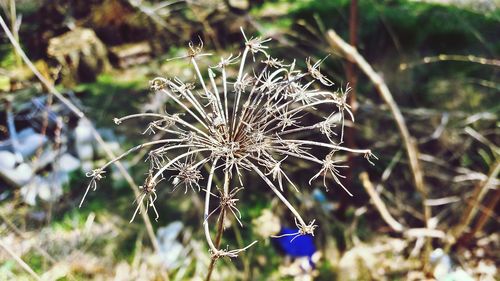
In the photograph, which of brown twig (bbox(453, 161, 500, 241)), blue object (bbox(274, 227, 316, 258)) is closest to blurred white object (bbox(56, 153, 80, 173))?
blue object (bbox(274, 227, 316, 258))

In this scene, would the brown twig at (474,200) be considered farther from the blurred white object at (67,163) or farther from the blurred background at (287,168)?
the blurred white object at (67,163)

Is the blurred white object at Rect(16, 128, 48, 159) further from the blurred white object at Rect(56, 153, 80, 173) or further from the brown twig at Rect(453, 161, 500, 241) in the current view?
the brown twig at Rect(453, 161, 500, 241)

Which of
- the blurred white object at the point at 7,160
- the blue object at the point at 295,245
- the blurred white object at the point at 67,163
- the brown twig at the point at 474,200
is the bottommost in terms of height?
the blue object at the point at 295,245

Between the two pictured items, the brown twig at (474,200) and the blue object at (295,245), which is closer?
the brown twig at (474,200)

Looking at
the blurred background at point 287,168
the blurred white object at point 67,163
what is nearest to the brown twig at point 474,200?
the blurred background at point 287,168

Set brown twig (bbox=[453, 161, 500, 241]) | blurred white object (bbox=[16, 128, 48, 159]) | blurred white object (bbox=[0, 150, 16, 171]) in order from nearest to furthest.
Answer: brown twig (bbox=[453, 161, 500, 241]), blurred white object (bbox=[0, 150, 16, 171]), blurred white object (bbox=[16, 128, 48, 159])

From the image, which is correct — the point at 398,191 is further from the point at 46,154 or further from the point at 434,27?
the point at 46,154

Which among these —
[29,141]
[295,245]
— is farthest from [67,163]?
[295,245]

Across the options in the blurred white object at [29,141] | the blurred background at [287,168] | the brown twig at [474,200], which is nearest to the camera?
the brown twig at [474,200]
